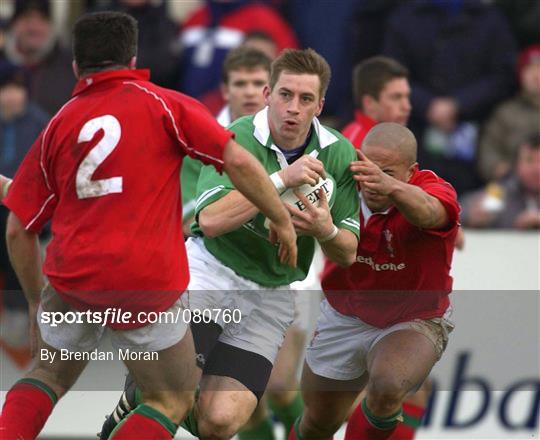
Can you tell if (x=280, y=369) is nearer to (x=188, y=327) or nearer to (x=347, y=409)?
(x=347, y=409)

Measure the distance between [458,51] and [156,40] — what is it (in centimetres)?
214

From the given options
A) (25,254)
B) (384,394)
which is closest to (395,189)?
(384,394)

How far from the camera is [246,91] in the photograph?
26.2ft

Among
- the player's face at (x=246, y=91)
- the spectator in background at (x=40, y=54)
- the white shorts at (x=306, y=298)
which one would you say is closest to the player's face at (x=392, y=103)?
the player's face at (x=246, y=91)

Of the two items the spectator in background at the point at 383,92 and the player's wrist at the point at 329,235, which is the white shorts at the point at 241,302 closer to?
the player's wrist at the point at 329,235

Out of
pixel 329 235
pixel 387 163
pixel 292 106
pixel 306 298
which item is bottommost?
pixel 306 298

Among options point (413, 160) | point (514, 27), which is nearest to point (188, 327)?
point (413, 160)

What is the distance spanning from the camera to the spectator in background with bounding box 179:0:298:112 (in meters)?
10.0

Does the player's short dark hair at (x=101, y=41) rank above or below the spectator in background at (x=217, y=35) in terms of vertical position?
below

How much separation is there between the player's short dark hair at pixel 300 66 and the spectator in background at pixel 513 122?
11.1ft

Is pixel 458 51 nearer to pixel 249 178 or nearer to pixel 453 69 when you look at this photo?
pixel 453 69

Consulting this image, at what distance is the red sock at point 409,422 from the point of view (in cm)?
717

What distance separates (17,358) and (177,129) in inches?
155

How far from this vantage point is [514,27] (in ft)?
32.6
